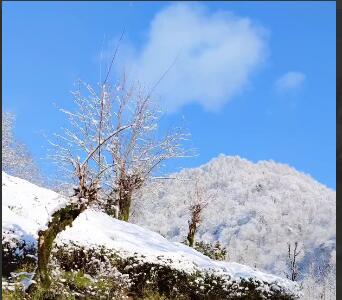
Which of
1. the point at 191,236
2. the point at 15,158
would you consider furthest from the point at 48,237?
the point at 15,158

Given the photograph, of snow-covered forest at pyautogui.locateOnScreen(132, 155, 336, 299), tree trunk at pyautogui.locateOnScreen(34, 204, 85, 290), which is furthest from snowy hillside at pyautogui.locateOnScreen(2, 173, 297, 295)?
snow-covered forest at pyautogui.locateOnScreen(132, 155, 336, 299)

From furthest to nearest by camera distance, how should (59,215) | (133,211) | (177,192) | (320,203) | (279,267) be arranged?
(320,203), (279,267), (177,192), (133,211), (59,215)

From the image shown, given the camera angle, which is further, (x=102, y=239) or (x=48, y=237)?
(x=102, y=239)

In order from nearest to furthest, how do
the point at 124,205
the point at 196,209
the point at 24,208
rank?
the point at 24,208 < the point at 124,205 < the point at 196,209

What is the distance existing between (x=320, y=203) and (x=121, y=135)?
6605 centimetres

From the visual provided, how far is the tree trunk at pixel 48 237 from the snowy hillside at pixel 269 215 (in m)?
56.7

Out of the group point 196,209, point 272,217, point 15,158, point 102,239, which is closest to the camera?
point 102,239

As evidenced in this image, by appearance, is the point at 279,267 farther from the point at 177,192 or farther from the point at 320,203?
the point at 177,192

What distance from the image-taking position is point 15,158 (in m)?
28.9

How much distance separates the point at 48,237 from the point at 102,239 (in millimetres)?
2383

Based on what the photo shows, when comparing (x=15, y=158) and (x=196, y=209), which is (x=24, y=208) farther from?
(x=15, y=158)

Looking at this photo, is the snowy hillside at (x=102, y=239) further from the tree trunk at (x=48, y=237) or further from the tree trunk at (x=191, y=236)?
the tree trunk at (x=191, y=236)

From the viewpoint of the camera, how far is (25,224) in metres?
10.6

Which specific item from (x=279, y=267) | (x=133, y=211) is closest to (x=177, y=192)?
(x=133, y=211)
